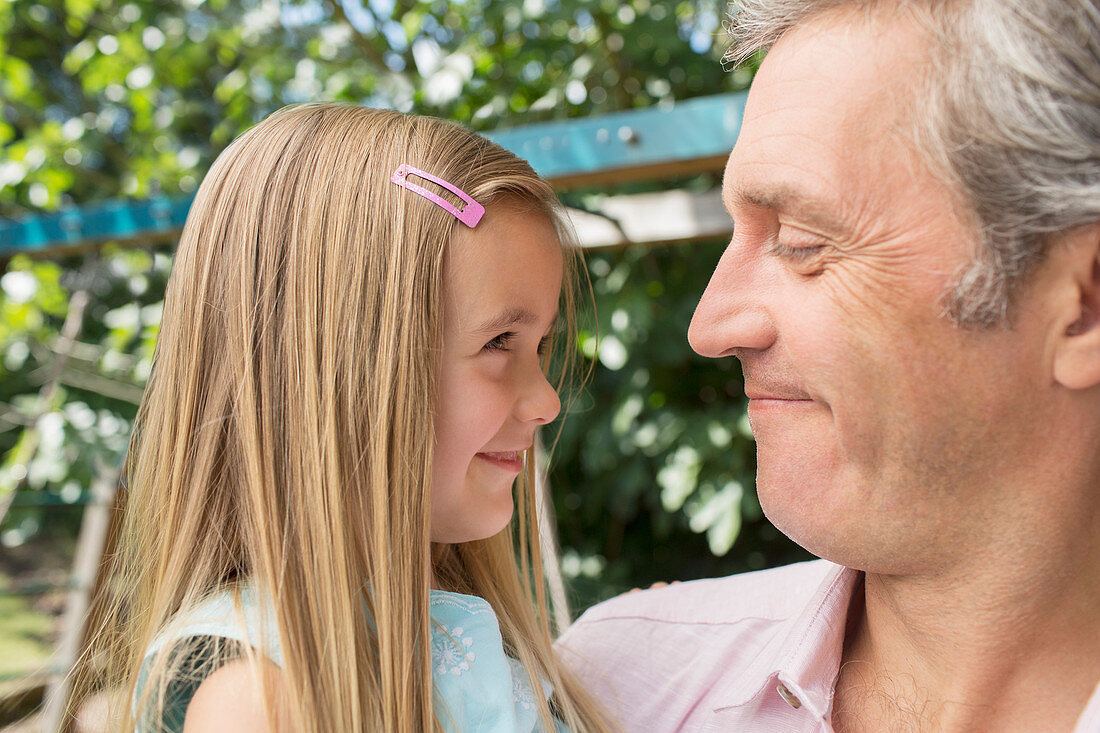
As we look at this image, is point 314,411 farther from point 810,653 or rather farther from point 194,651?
point 810,653

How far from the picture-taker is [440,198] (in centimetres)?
132

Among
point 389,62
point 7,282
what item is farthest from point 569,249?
point 7,282

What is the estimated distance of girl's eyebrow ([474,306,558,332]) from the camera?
1.32m

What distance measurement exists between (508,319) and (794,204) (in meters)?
0.44

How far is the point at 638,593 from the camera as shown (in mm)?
1583

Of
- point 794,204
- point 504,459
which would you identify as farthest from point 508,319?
point 794,204

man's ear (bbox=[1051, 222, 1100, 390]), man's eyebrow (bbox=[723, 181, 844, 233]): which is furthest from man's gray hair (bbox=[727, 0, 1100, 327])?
man's eyebrow (bbox=[723, 181, 844, 233])

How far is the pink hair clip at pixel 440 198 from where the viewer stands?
131 centimetres

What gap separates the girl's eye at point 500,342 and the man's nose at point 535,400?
62 mm

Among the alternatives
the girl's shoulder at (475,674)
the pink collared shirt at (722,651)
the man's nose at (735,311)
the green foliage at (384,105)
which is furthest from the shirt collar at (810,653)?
the green foliage at (384,105)

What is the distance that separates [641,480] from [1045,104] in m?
2.30

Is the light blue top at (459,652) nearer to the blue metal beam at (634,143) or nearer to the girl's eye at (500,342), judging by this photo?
the girl's eye at (500,342)

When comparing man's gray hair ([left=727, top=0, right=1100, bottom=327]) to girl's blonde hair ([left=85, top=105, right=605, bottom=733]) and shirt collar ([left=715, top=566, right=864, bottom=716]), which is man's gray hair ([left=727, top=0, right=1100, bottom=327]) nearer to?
shirt collar ([left=715, top=566, right=864, bottom=716])

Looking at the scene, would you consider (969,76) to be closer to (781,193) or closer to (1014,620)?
(781,193)
